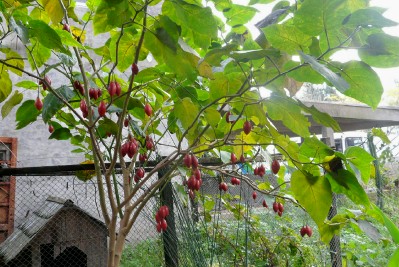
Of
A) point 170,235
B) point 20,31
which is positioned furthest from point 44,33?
point 170,235

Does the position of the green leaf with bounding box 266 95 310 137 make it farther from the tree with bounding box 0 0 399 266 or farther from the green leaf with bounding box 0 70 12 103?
the green leaf with bounding box 0 70 12 103

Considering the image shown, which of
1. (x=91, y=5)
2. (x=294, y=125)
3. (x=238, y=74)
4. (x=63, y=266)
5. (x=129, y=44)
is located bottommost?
(x=63, y=266)

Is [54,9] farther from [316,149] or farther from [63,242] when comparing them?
[63,242]

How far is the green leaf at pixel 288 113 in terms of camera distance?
0.65 m

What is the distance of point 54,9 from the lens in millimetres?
905

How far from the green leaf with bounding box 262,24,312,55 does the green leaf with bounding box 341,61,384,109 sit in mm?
75

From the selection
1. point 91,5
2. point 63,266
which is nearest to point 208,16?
point 91,5

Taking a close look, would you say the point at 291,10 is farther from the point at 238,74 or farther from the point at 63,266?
the point at 63,266

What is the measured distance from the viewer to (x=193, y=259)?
1499 millimetres

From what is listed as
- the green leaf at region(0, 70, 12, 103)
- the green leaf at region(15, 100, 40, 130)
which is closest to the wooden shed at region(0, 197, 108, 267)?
the green leaf at region(15, 100, 40, 130)

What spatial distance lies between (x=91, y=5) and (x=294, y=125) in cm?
77

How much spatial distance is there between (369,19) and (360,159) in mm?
383

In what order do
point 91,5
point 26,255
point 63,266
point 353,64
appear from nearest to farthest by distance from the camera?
point 353,64
point 91,5
point 26,255
point 63,266

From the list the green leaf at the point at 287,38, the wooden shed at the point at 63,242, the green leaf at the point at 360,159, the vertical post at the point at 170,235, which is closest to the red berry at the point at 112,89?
the green leaf at the point at 287,38
